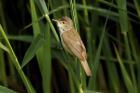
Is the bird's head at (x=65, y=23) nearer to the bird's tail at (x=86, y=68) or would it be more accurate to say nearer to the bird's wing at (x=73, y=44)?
the bird's wing at (x=73, y=44)

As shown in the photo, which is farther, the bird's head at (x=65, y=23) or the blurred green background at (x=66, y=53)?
the bird's head at (x=65, y=23)

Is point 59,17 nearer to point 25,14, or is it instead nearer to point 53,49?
point 53,49

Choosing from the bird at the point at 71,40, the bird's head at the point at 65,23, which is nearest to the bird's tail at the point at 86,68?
the bird at the point at 71,40

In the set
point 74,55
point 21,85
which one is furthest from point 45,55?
point 21,85

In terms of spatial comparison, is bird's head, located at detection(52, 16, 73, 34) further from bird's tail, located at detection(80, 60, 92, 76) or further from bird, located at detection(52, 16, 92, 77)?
bird's tail, located at detection(80, 60, 92, 76)

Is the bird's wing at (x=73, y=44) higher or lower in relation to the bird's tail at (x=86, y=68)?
higher

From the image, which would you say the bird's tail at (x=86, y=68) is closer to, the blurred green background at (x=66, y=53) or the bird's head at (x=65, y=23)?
the blurred green background at (x=66, y=53)
